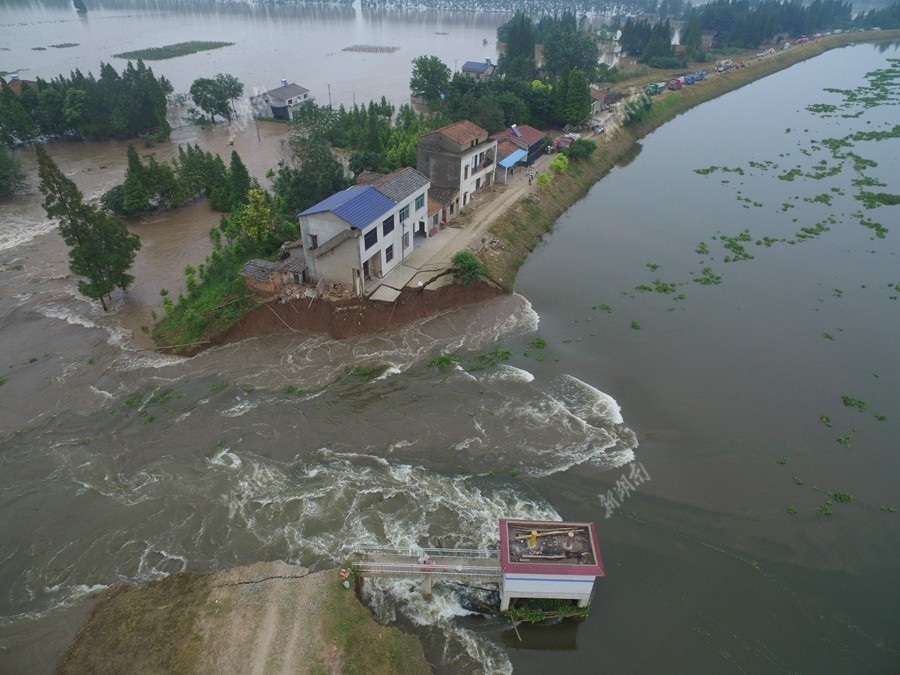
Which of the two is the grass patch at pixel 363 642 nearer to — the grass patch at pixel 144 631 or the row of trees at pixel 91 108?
the grass patch at pixel 144 631

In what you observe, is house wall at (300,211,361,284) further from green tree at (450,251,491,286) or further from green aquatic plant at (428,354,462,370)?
green aquatic plant at (428,354,462,370)

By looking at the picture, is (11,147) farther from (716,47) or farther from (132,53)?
(716,47)

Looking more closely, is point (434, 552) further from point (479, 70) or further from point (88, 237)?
point (479, 70)

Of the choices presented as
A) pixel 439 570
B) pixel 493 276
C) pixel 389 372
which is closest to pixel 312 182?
pixel 493 276

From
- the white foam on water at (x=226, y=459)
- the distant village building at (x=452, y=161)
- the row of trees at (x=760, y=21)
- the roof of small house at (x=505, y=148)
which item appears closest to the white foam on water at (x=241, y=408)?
the white foam on water at (x=226, y=459)

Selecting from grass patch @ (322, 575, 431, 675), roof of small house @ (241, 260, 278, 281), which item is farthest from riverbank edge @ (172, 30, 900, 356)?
grass patch @ (322, 575, 431, 675)
